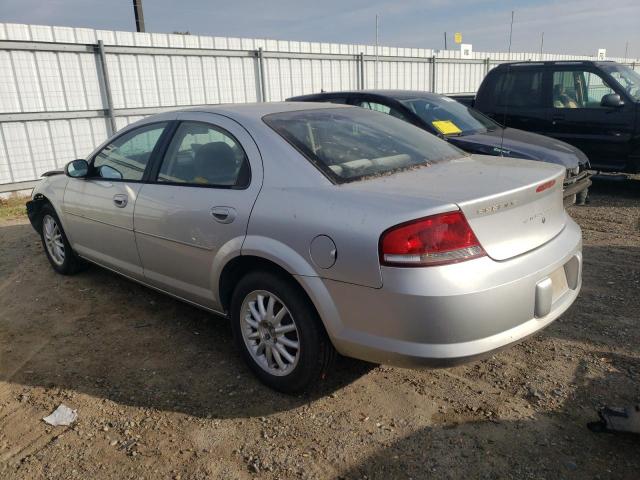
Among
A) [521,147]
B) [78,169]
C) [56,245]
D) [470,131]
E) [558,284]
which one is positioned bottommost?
[56,245]

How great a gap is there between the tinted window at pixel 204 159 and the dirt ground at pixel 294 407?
116cm

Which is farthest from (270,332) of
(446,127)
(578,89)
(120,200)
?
(578,89)

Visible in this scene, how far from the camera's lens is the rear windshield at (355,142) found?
293 cm

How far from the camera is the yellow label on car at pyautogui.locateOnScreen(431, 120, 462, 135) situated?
6.42 metres

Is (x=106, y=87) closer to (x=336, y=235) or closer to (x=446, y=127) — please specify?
(x=446, y=127)

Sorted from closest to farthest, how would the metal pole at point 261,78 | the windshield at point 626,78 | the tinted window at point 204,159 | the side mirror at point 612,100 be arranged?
the tinted window at point 204,159 < the side mirror at point 612,100 < the windshield at point 626,78 < the metal pole at point 261,78

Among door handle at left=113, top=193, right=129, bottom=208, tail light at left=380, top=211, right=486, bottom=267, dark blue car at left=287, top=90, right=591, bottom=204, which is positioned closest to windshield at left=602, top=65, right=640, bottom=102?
dark blue car at left=287, top=90, right=591, bottom=204

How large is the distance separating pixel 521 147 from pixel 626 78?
121 inches

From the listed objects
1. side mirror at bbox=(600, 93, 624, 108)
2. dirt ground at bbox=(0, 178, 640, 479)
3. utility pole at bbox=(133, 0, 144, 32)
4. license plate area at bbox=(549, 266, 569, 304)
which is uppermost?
utility pole at bbox=(133, 0, 144, 32)

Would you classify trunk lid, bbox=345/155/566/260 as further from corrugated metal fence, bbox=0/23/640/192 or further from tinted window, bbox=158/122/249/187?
corrugated metal fence, bbox=0/23/640/192

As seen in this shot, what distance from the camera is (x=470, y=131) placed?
261 inches

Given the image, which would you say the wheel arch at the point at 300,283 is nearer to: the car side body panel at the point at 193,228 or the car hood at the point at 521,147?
the car side body panel at the point at 193,228

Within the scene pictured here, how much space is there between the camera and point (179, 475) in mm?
2439

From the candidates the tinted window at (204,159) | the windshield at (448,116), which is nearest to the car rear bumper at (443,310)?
the tinted window at (204,159)
